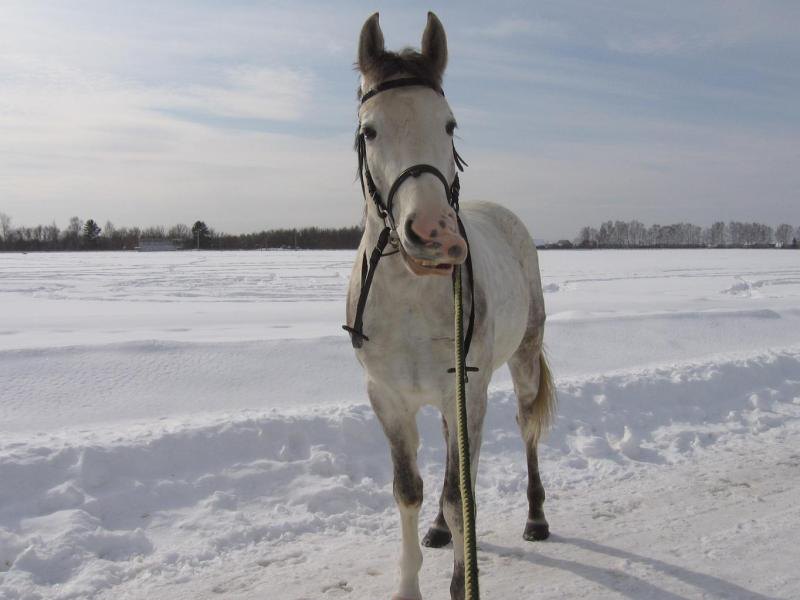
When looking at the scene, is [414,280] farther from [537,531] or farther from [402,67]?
[537,531]

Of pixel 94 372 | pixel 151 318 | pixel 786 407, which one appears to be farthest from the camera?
pixel 151 318

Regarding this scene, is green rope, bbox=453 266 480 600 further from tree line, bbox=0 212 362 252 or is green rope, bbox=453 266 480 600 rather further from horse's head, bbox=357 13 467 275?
tree line, bbox=0 212 362 252

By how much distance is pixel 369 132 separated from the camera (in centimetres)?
253

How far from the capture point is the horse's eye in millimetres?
2508

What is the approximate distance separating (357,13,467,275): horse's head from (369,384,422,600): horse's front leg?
0.92m

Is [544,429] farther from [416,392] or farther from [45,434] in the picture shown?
[45,434]

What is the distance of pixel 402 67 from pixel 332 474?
2.92 m

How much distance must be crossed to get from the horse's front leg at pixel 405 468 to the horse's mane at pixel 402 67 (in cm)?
141

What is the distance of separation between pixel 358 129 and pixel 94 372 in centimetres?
423

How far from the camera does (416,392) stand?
2.88 m

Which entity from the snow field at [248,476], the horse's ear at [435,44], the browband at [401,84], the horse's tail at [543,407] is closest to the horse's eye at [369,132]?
the browband at [401,84]

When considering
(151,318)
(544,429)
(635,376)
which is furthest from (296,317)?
(544,429)

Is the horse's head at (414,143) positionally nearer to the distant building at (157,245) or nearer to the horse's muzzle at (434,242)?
the horse's muzzle at (434,242)

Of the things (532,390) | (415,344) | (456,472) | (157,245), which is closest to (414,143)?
(415,344)
